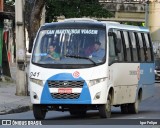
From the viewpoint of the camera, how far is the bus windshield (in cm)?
1753

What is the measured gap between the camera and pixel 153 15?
73.2 metres

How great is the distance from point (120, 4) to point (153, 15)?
5.48 metres

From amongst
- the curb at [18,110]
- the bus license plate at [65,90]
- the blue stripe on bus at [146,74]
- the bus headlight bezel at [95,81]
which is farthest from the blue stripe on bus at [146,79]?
the bus license plate at [65,90]

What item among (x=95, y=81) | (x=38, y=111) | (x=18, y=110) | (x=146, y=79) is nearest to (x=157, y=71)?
(x=146, y=79)

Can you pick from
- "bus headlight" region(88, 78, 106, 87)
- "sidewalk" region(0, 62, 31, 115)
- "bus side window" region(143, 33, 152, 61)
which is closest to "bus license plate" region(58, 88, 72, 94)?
"bus headlight" region(88, 78, 106, 87)

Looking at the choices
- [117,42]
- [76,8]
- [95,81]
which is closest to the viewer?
[95,81]

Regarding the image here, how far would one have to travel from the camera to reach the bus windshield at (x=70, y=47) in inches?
690

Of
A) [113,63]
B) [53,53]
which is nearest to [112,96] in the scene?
[113,63]

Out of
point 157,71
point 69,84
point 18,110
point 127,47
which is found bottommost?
point 157,71

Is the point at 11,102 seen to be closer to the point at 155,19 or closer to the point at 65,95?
the point at 65,95

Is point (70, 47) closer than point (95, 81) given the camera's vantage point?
No

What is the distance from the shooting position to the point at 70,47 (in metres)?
17.8

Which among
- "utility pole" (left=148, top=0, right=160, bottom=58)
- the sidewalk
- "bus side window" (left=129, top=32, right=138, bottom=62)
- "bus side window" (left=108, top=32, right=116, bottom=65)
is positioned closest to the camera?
"bus side window" (left=108, top=32, right=116, bottom=65)

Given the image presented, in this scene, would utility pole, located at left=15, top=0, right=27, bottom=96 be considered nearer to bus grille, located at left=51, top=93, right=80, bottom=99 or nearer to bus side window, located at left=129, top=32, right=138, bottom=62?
bus side window, located at left=129, top=32, right=138, bottom=62
